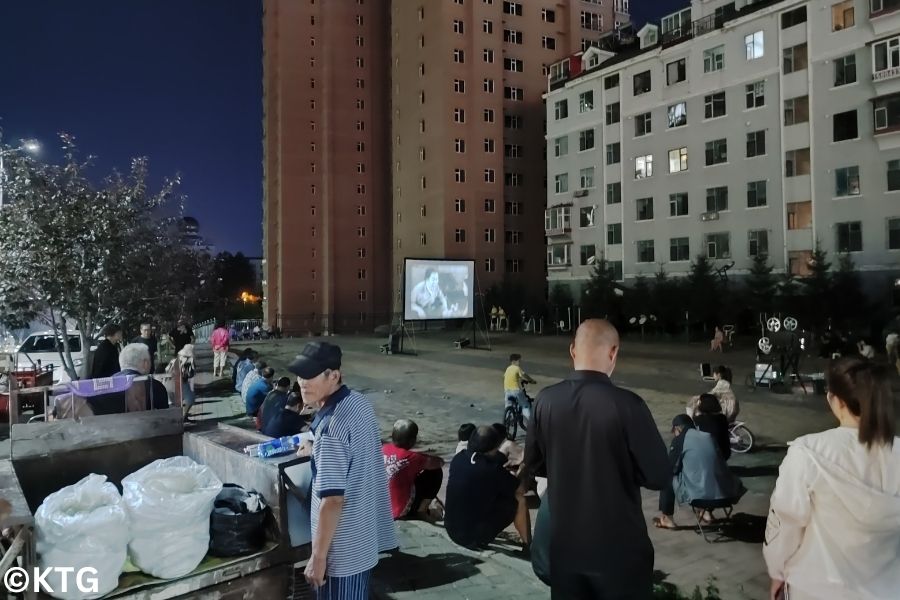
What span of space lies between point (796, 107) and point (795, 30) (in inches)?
158

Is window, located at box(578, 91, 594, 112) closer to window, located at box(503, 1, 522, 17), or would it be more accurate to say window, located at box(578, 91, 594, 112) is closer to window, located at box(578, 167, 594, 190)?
window, located at box(578, 167, 594, 190)

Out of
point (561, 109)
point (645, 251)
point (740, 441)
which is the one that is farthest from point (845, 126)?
point (740, 441)

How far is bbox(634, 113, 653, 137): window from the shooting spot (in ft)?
131

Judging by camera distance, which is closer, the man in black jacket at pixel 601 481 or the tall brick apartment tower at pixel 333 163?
the man in black jacket at pixel 601 481

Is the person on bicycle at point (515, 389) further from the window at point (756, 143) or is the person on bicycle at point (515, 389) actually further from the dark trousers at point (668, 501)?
the window at point (756, 143)

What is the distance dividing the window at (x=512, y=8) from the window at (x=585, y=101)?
45.0 feet

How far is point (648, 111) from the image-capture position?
131 feet

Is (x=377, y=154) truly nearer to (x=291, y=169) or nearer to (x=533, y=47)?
(x=291, y=169)

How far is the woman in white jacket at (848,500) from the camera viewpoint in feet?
8.43

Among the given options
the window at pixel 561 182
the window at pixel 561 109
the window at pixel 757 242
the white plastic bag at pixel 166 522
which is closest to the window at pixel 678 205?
the window at pixel 757 242

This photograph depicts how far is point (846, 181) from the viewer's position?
1187 inches

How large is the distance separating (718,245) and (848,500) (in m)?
36.5

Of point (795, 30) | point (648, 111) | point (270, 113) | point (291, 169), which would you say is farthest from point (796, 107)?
point (270, 113)

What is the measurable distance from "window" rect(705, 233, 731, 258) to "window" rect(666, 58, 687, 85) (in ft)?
33.1
